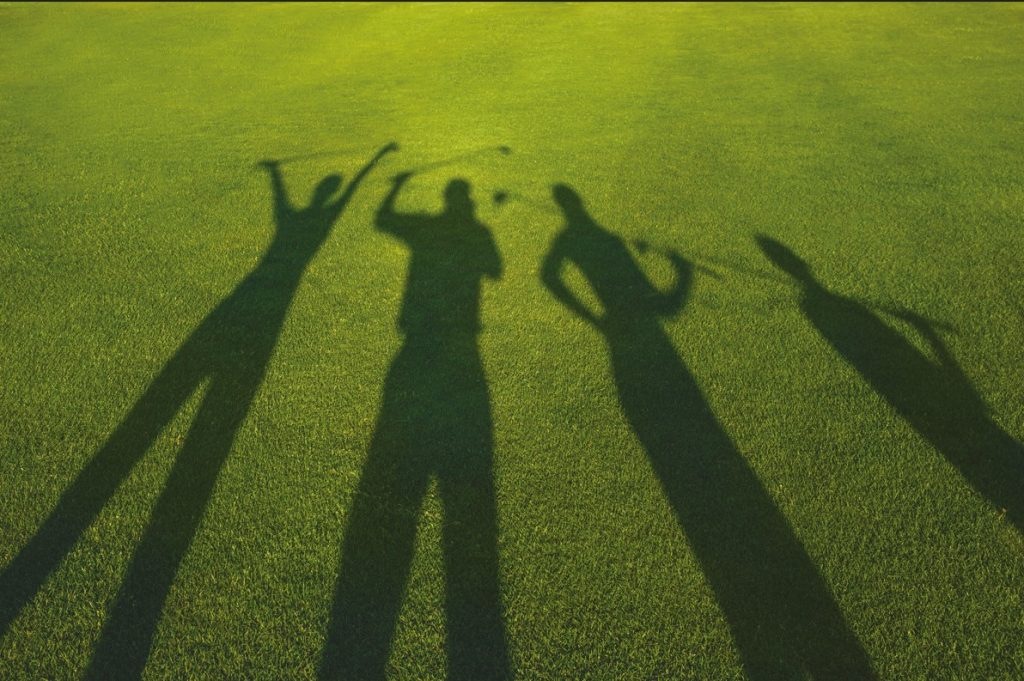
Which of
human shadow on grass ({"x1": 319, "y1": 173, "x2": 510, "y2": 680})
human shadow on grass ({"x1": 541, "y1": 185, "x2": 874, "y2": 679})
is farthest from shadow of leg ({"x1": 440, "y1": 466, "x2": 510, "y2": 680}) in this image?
Answer: human shadow on grass ({"x1": 541, "y1": 185, "x2": 874, "y2": 679})

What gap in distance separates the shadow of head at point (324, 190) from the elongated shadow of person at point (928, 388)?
4212 millimetres

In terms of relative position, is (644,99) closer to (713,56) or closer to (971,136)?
(713,56)

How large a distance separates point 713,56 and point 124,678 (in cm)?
1147

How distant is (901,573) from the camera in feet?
8.40

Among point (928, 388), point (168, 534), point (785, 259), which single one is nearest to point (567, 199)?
point (785, 259)

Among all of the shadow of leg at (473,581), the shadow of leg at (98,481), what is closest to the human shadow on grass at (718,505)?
the shadow of leg at (473,581)

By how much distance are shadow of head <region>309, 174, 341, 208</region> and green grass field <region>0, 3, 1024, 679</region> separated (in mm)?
47

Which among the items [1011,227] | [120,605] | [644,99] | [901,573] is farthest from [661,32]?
Answer: [120,605]

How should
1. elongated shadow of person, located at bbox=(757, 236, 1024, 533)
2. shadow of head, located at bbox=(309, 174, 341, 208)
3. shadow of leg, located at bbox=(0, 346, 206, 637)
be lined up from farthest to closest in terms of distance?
shadow of head, located at bbox=(309, 174, 341, 208) → elongated shadow of person, located at bbox=(757, 236, 1024, 533) → shadow of leg, located at bbox=(0, 346, 206, 637)

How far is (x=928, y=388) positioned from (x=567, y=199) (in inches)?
131

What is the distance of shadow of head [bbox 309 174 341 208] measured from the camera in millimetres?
5664

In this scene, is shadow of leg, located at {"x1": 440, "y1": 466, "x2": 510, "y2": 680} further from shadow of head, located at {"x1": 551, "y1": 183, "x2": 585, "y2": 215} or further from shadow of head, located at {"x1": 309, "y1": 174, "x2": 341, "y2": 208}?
shadow of head, located at {"x1": 309, "y1": 174, "x2": 341, "y2": 208}

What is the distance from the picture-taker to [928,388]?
11.2 feet

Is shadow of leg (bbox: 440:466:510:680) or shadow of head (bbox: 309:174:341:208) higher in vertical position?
shadow of head (bbox: 309:174:341:208)
